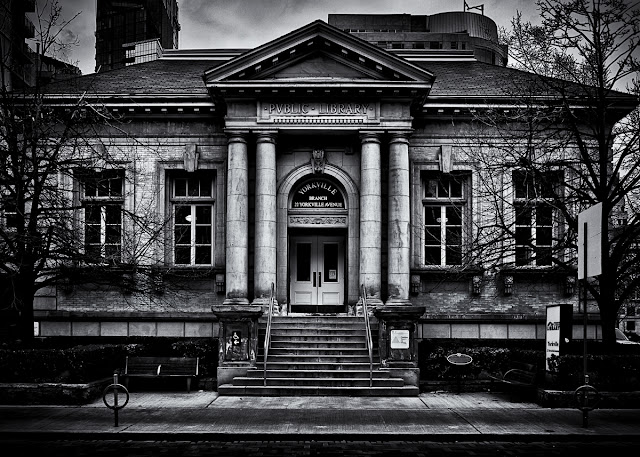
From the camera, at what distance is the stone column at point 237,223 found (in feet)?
79.0

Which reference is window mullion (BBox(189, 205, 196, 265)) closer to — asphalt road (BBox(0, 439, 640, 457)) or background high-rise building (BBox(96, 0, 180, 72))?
asphalt road (BBox(0, 439, 640, 457))

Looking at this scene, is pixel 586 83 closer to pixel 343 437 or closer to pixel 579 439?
pixel 579 439

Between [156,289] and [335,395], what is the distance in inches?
344

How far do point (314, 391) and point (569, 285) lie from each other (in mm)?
11248

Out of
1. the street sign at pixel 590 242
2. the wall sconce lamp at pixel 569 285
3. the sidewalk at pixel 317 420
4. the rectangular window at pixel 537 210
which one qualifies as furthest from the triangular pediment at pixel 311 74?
the sidewalk at pixel 317 420

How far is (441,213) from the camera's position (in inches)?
1059

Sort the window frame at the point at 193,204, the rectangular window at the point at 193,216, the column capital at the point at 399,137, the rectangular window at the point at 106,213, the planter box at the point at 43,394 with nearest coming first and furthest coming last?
the planter box at the point at 43,394 < the rectangular window at the point at 106,213 < the column capital at the point at 399,137 < the window frame at the point at 193,204 < the rectangular window at the point at 193,216

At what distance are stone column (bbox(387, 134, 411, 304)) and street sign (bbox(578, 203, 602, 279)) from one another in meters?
9.20

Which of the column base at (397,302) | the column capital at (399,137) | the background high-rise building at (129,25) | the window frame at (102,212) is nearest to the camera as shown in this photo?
the window frame at (102,212)

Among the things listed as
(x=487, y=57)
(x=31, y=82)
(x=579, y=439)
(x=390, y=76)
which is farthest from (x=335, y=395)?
(x=487, y=57)

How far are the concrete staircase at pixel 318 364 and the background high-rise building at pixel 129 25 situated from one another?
67652 mm

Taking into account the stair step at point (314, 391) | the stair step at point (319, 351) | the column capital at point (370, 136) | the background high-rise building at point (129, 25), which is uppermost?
the background high-rise building at point (129, 25)

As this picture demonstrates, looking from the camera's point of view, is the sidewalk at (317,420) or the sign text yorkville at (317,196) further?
the sign text yorkville at (317,196)

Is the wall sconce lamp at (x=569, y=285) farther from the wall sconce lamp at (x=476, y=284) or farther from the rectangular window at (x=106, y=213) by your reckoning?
the rectangular window at (x=106, y=213)
